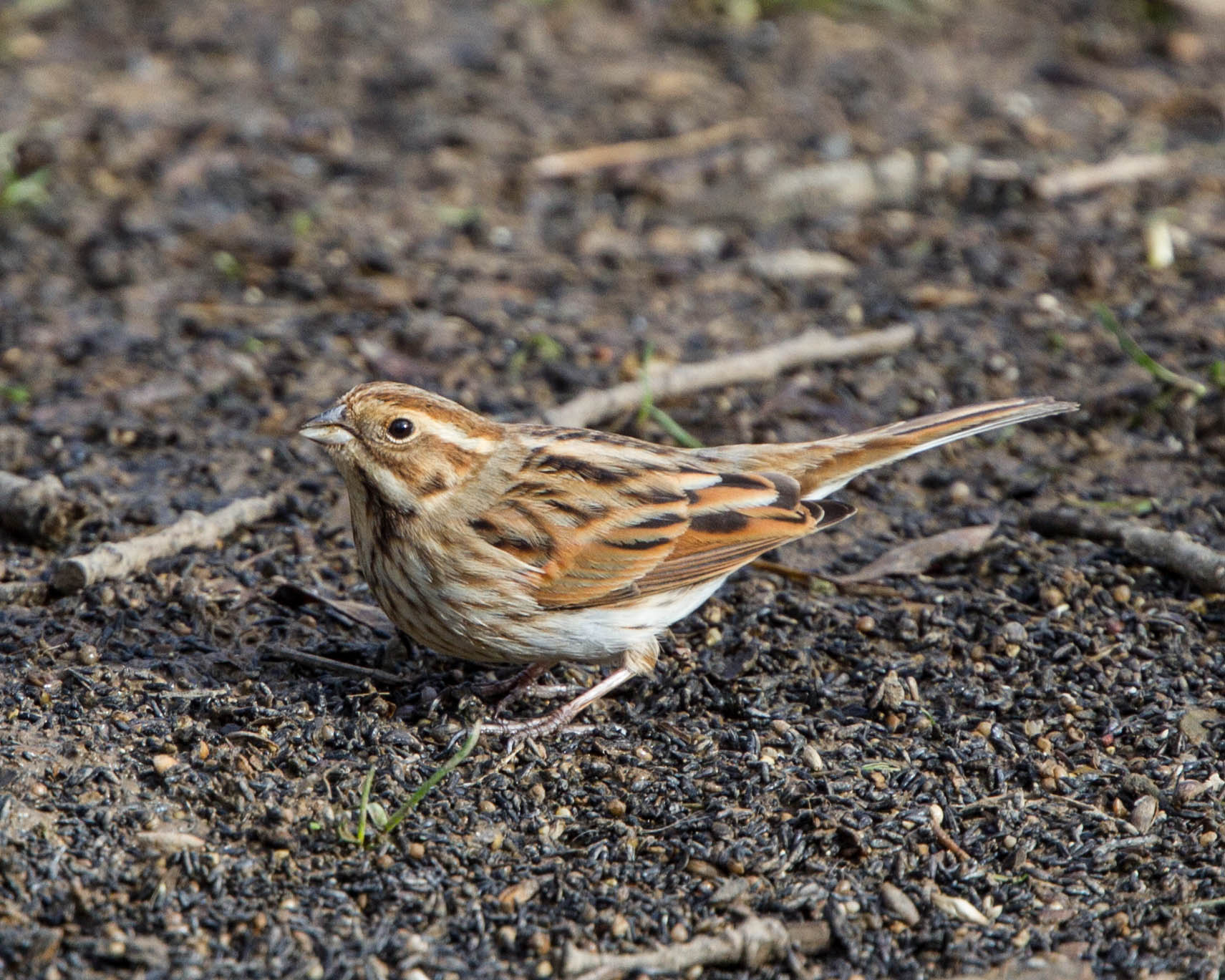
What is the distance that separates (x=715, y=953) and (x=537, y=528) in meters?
1.74

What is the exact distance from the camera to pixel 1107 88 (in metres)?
11.0

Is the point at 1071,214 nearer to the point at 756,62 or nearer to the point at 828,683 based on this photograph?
the point at 756,62

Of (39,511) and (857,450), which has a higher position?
(39,511)

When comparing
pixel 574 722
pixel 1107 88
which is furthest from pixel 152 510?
pixel 1107 88

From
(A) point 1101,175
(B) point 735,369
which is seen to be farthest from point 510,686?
(A) point 1101,175

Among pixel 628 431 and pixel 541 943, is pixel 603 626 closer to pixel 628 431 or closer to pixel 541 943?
pixel 541 943

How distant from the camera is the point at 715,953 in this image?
13.9ft

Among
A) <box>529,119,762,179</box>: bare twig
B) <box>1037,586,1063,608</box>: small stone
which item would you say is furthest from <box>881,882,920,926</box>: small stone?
<box>529,119,762,179</box>: bare twig

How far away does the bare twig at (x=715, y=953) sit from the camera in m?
4.18

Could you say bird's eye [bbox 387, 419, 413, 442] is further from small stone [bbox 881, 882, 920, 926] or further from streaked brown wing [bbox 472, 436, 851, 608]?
small stone [bbox 881, 882, 920, 926]

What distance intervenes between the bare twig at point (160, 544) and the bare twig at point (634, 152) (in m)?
3.78

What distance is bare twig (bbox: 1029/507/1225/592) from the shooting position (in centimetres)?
595

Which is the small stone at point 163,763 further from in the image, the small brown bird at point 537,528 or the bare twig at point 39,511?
the bare twig at point 39,511

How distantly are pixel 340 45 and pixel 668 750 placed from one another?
24.1 ft
